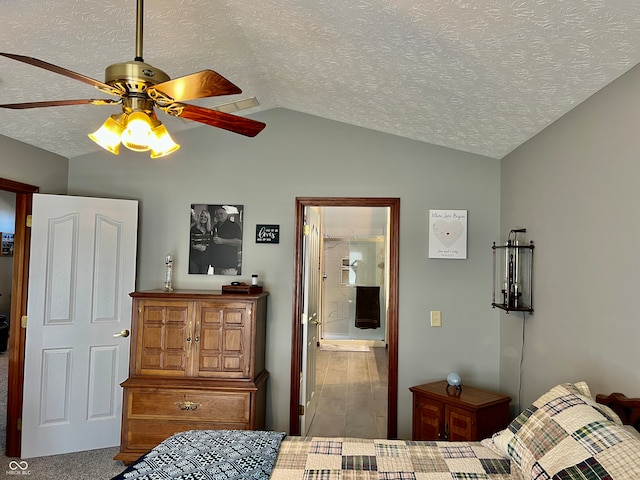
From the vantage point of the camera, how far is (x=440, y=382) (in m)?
3.45

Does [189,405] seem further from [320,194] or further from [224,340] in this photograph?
[320,194]

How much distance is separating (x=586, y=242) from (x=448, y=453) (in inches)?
47.7

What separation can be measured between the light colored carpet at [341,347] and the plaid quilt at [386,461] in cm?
546

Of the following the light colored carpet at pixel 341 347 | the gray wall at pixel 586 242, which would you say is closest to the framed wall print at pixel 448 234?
the gray wall at pixel 586 242

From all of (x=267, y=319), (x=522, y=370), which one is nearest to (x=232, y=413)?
(x=267, y=319)

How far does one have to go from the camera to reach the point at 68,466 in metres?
3.25

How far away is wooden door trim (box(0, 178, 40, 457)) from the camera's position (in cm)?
340

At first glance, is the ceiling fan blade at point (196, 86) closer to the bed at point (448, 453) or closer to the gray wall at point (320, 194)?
the bed at point (448, 453)

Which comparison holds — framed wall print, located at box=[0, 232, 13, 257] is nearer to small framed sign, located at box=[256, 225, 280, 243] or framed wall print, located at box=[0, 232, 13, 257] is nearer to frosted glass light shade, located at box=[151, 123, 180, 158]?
small framed sign, located at box=[256, 225, 280, 243]

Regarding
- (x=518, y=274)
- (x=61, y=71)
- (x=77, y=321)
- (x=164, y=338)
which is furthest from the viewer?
(x=77, y=321)

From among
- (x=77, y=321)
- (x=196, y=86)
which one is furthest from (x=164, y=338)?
(x=196, y=86)

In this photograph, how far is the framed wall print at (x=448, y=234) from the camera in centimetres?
359

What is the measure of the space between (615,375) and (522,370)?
3.69 ft

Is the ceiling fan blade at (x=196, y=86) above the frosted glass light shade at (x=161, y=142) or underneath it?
above
